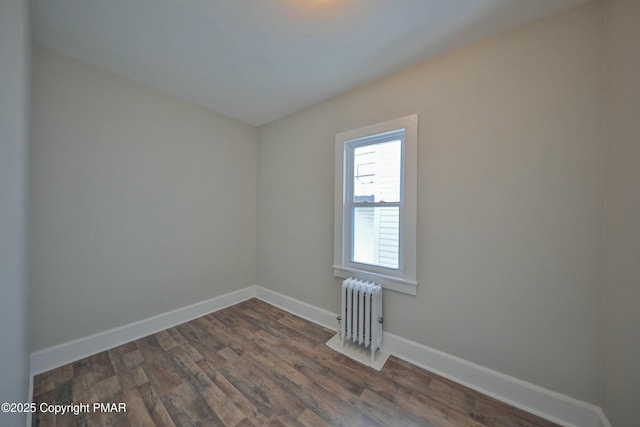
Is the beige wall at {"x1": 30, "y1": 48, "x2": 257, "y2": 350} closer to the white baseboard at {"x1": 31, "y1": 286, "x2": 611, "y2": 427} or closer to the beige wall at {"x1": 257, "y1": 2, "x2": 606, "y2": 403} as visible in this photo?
the white baseboard at {"x1": 31, "y1": 286, "x2": 611, "y2": 427}

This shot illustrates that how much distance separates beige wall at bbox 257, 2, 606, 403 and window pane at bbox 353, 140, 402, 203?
252mm

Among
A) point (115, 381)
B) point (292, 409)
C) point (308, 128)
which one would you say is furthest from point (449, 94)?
A: point (115, 381)

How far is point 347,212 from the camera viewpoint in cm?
227

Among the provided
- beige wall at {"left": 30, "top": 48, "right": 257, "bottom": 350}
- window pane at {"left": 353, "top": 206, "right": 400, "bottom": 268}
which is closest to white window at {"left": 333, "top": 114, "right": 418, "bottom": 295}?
window pane at {"left": 353, "top": 206, "right": 400, "bottom": 268}

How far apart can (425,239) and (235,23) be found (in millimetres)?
2156

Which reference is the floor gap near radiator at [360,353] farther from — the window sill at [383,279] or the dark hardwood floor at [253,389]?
the window sill at [383,279]

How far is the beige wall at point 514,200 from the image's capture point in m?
1.26

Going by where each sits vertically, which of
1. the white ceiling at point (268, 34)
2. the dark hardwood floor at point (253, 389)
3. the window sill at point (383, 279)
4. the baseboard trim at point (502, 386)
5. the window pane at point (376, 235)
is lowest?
the dark hardwood floor at point (253, 389)

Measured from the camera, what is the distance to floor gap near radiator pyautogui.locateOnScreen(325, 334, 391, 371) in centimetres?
180

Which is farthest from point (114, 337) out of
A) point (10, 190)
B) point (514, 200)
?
point (514, 200)

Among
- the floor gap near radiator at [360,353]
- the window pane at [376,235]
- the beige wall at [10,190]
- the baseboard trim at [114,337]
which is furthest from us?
the window pane at [376,235]

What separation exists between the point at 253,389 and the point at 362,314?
1.01 metres

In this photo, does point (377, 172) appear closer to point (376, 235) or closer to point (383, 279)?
point (376, 235)

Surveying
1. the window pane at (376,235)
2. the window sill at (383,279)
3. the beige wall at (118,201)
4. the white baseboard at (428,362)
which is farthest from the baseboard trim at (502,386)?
the beige wall at (118,201)
